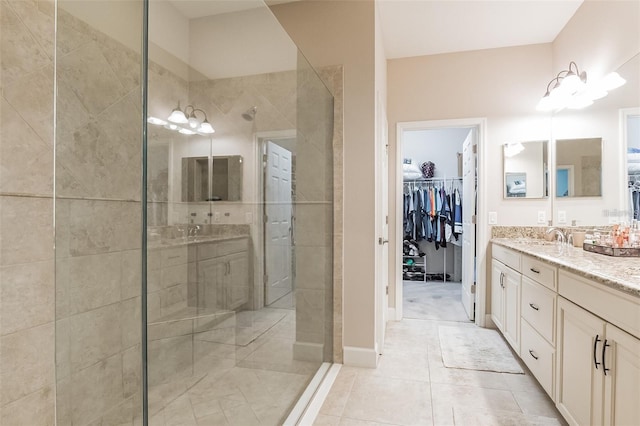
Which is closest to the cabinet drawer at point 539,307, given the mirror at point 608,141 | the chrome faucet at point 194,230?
the mirror at point 608,141

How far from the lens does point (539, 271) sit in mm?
2008

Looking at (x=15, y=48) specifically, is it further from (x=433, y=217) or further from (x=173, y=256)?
(x=433, y=217)

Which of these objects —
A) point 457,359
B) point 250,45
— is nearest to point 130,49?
point 250,45

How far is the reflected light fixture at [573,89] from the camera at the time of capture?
234 centimetres

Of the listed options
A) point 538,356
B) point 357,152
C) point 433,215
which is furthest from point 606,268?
point 433,215

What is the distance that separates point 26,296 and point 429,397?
6.87ft

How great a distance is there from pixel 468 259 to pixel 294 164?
271cm

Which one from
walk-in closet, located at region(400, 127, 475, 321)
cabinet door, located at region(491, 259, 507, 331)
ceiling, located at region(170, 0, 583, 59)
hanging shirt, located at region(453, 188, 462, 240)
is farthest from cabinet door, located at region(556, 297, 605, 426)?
hanging shirt, located at region(453, 188, 462, 240)

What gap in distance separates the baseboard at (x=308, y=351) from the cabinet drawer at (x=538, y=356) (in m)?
1.36

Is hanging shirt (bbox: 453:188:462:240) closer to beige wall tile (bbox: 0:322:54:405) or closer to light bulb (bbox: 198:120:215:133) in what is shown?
light bulb (bbox: 198:120:215:133)

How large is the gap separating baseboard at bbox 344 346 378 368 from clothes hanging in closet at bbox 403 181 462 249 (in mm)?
3199

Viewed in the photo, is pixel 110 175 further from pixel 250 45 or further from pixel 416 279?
pixel 416 279

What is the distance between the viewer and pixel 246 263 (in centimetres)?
137

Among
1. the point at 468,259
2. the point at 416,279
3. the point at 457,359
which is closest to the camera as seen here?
the point at 457,359
